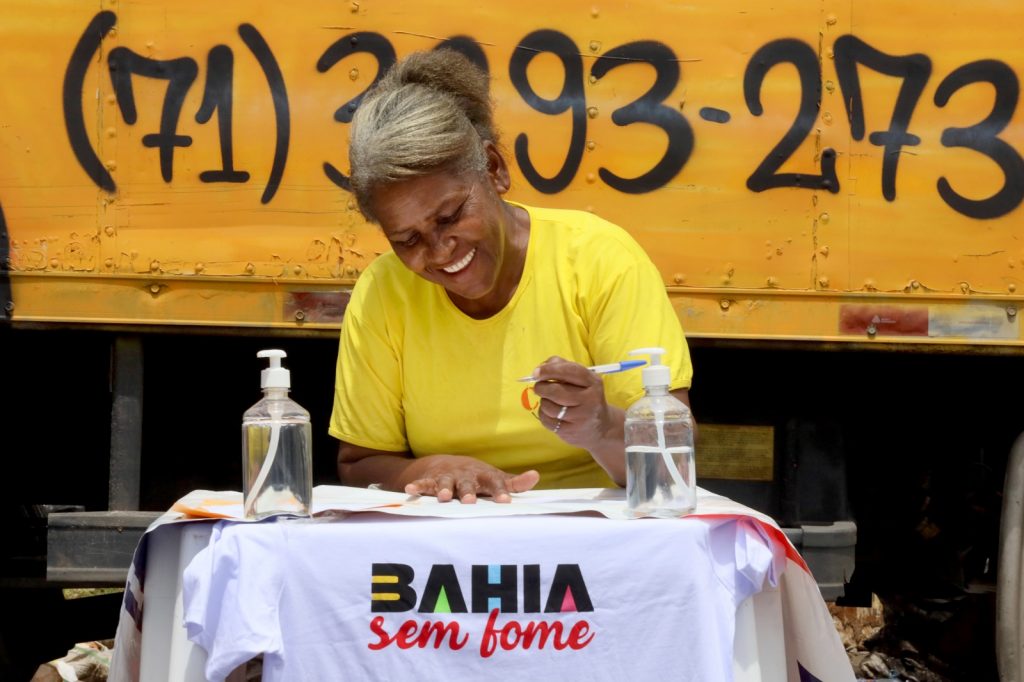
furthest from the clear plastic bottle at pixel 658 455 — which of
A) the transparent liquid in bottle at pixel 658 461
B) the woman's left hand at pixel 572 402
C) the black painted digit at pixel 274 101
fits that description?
the black painted digit at pixel 274 101

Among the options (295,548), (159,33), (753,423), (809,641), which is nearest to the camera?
(295,548)

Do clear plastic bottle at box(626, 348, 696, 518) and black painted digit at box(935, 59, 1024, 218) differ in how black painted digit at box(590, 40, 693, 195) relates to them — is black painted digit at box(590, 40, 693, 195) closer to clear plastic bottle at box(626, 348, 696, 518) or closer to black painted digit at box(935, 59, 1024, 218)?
black painted digit at box(935, 59, 1024, 218)

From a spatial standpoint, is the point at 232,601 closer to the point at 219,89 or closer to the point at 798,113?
the point at 219,89

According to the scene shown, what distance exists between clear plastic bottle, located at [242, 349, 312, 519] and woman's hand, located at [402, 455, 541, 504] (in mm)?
284

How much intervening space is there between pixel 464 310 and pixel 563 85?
1.03 m

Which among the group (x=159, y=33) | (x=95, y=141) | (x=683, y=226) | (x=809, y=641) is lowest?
(x=809, y=641)

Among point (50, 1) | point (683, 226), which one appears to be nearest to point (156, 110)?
point (50, 1)

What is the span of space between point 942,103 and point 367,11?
5.31ft

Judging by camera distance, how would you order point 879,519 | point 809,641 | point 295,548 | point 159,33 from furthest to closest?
point 879,519 → point 159,33 → point 809,641 → point 295,548

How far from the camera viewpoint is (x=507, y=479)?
86.2 inches

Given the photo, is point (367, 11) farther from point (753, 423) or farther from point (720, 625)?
point (720, 625)

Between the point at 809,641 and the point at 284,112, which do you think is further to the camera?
the point at 284,112

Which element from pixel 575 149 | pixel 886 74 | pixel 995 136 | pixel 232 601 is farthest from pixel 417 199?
pixel 995 136

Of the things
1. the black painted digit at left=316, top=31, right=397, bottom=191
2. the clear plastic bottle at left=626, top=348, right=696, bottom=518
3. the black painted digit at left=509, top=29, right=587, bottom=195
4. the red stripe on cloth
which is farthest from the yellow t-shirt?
the black painted digit at left=316, top=31, right=397, bottom=191
